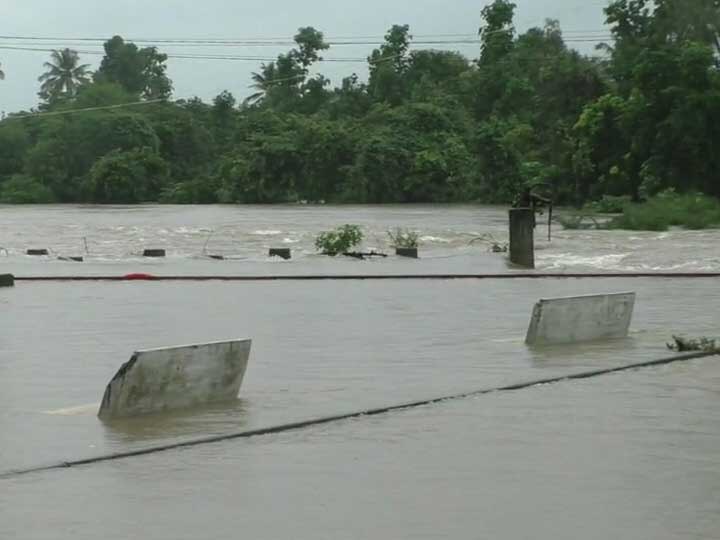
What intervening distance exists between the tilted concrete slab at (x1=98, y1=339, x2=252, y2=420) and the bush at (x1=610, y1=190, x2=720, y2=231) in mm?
40391

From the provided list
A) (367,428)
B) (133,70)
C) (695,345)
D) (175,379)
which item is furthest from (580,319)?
(133,70)

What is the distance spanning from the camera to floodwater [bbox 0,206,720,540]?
6.59m

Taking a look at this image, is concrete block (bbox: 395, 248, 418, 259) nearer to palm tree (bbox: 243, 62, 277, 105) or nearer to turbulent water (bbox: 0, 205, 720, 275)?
turbulent water (bbox: 0, 205, 720, 275)

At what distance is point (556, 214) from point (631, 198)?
447 cm

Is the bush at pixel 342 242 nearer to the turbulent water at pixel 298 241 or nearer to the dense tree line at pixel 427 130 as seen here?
the turbulent water at pixel 298 241

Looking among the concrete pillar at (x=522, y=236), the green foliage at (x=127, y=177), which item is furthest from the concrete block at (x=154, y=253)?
the green foliage at (x=127, y=177)

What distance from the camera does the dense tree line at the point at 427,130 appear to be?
6253cm

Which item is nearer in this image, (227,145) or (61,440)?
(61,440)

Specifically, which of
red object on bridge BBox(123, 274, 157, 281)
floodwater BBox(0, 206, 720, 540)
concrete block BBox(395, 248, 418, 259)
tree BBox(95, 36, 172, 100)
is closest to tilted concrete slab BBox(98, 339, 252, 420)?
floodwater BBox(0, 206, 720, 540)

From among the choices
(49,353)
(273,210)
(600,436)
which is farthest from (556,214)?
(600,436)

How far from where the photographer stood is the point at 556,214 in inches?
2472

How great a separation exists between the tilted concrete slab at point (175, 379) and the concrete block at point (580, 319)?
400 cm

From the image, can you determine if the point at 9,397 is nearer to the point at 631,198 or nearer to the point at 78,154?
the point at 631,198

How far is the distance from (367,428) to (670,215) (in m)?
43.7
